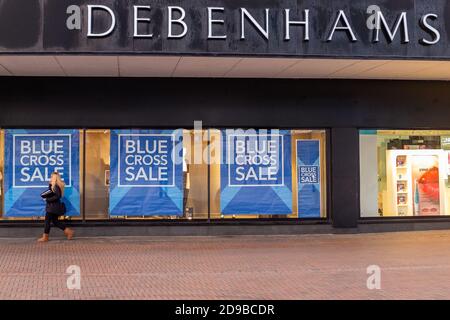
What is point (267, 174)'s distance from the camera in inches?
617

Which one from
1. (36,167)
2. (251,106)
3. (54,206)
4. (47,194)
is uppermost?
(251,106)

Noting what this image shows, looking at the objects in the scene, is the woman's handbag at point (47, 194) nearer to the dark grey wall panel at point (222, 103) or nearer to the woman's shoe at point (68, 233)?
the woman's shoe at point (68, 233)

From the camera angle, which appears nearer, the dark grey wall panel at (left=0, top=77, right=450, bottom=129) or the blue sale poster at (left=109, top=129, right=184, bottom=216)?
the dark grey wall panel at (left=0, top=77, right=450, bottom=129)

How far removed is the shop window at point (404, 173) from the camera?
15984 mm

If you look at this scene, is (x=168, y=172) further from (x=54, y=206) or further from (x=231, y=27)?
(x=231, y=27)

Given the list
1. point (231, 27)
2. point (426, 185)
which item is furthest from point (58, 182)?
point (426, 185)

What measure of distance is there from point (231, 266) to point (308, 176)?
17.2 feet

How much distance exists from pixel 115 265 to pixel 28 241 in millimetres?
3961

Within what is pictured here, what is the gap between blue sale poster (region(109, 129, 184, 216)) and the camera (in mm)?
15227

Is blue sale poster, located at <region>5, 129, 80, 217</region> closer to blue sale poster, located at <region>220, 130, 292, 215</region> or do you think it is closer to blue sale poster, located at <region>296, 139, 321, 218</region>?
blue sale poster, located at <region>220, 130, 292, 215</region>

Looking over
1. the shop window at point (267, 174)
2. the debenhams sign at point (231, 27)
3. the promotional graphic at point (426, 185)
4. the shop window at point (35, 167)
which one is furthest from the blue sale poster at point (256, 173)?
the shop window at point (35, 167)

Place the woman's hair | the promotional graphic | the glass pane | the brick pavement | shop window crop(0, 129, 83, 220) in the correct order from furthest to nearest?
the promotional graphic < the glass pane < shop window crop(0, 129, 83, 220) < the woman's hair < the brick pavement

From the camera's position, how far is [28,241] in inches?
562

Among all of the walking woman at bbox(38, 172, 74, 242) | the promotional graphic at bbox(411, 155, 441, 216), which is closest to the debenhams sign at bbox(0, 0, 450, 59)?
the walking woman at bbox(38, 172, 74, 242)
